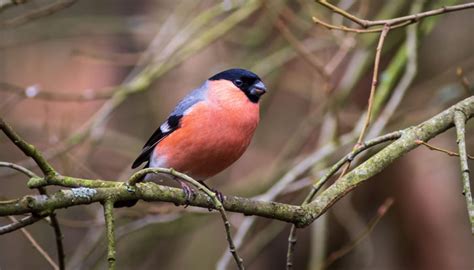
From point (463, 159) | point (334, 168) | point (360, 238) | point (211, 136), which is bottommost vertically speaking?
point (360, 238)

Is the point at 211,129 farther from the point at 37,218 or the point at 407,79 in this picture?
the point at 37,218

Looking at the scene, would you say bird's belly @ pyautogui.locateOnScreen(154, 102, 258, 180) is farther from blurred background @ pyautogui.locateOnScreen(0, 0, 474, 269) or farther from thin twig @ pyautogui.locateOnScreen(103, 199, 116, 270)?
thin twig @ pyautogui.locateOnScreen(103, 199, 116, 270)

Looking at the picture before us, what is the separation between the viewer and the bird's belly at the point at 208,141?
3754 millimetres

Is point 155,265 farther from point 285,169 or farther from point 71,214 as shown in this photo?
point 285,169

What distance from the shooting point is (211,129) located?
12.4 feet

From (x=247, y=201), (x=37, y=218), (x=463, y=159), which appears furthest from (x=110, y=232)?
Answer: (x=463, y=159)

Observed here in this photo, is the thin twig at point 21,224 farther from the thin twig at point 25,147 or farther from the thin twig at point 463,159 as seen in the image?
the thin twig at point 463,159

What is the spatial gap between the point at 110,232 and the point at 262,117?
13.9 ft

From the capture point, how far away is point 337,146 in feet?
14.8

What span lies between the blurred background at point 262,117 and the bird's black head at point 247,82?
380mm

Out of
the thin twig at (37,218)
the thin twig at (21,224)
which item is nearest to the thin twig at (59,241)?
the thin twig at (37,218)

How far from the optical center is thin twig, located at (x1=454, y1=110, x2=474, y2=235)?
7.62 ft

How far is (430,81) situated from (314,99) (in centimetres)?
88

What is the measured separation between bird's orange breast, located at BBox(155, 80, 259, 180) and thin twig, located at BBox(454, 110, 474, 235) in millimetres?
1265
